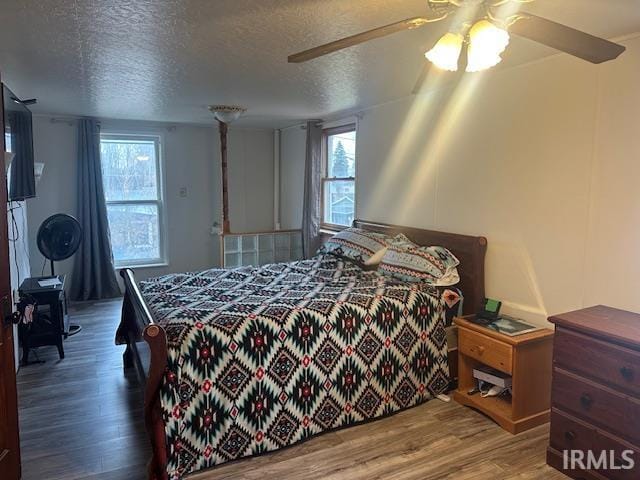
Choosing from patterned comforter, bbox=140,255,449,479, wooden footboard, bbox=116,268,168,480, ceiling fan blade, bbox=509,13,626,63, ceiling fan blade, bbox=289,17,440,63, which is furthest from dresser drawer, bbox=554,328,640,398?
wooden footboard, bbox=116,268,168,480

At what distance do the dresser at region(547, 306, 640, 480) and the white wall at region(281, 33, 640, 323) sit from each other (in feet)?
1.30

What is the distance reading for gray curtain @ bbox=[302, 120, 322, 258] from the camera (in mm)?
5340

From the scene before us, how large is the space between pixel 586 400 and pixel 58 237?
14.4ft

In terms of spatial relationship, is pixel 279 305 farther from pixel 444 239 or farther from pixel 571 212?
pixel 571 212

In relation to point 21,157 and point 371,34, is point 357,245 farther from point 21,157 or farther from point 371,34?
point 21,157

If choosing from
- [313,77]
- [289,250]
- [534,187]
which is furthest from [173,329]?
[289,250]

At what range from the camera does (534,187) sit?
2926mm

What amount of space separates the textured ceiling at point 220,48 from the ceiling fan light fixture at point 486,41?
1.29ft

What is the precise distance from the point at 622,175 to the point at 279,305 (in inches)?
78.7

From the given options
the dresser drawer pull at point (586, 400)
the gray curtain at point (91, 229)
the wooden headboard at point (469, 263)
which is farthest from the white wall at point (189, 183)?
the dresser drawer pull at point (586, 400)

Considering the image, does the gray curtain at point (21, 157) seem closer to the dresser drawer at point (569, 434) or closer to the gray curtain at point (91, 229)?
the gray curtain at point (91, 229)

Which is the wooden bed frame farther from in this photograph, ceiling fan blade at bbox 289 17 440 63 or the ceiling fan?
the ceiling fan

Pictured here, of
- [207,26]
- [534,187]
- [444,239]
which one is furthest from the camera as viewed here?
[444,239]

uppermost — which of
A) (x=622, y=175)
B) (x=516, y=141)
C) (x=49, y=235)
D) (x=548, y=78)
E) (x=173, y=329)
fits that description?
(x=548, y=78)
